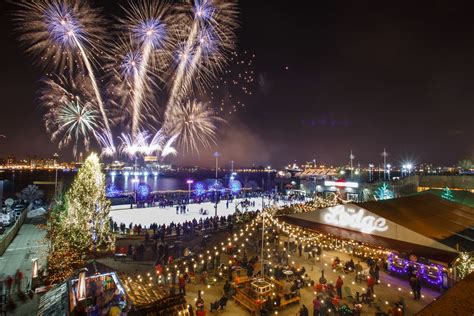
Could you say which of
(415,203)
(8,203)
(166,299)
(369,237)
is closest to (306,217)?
(369,237)

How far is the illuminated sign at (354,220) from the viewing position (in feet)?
35.6

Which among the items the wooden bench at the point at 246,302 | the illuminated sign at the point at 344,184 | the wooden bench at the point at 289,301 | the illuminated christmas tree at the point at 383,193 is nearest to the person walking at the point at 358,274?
the wooden bench at the point at 289,301

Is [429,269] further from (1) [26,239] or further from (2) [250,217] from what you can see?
(1) [26,239]

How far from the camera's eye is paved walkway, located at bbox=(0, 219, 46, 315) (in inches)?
420

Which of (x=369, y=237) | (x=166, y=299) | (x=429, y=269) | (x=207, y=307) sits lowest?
(x=207, y=307)

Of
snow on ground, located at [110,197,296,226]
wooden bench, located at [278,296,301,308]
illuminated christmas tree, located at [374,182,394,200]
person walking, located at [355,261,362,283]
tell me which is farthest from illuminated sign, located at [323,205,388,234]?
illuminated christmas tree, located at [374,182,394,200]

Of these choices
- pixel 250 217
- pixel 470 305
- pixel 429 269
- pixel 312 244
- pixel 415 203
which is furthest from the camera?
pixel 250 217

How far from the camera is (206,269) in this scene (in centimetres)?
1416

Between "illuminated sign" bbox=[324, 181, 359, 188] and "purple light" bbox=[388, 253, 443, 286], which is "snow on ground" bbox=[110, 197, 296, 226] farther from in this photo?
"purple light" bbox=[388, 253, 443, 286]

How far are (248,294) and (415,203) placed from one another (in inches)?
375

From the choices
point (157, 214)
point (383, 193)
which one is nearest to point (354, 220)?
point (383, 193)

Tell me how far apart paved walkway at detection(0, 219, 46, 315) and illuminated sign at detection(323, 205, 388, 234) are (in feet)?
41.5

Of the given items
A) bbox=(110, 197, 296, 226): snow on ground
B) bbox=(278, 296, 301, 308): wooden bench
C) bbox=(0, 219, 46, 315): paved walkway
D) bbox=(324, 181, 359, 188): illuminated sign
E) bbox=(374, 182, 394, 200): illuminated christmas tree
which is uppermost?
bbox=(324, 181, 359, 188): illuminated sign

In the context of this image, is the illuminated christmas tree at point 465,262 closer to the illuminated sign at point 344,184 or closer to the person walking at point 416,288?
the person walking at point 416,288
